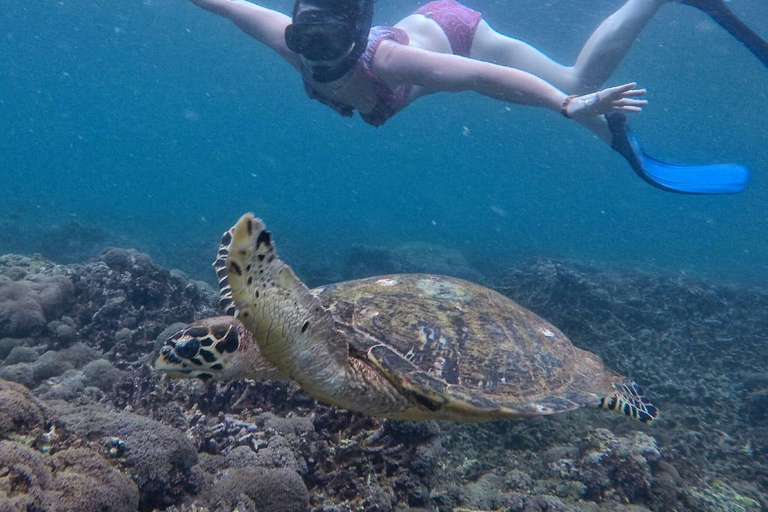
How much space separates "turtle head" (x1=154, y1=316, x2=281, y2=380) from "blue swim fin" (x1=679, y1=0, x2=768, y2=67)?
21.8 ft

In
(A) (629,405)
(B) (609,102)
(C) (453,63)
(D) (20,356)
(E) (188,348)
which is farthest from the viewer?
(D) (20,356)

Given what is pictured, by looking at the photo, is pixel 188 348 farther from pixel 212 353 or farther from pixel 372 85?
pixel 372 85

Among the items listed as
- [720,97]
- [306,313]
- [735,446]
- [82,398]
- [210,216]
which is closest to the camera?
[306,313]

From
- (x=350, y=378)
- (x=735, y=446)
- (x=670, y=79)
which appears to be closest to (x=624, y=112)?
(x=350, y=378)

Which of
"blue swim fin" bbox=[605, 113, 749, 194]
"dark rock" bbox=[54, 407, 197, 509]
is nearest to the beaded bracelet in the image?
"blue swim fin" bbox=[605, 113, 749, 194]

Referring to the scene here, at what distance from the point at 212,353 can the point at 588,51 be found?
5.92 m

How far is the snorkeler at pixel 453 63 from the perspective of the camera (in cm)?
409

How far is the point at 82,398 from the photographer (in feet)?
11.8

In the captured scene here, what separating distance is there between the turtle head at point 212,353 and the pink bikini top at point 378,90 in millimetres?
3187

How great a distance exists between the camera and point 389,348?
9.23 ft

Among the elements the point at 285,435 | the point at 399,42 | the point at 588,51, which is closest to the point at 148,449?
the point at 285,435

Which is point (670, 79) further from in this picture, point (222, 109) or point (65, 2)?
point (222, 109)

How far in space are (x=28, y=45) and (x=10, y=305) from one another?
7124 centimetres

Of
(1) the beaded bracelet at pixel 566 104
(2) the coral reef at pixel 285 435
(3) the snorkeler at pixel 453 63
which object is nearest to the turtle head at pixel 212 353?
(2) the coral reef at pixel 285 435
